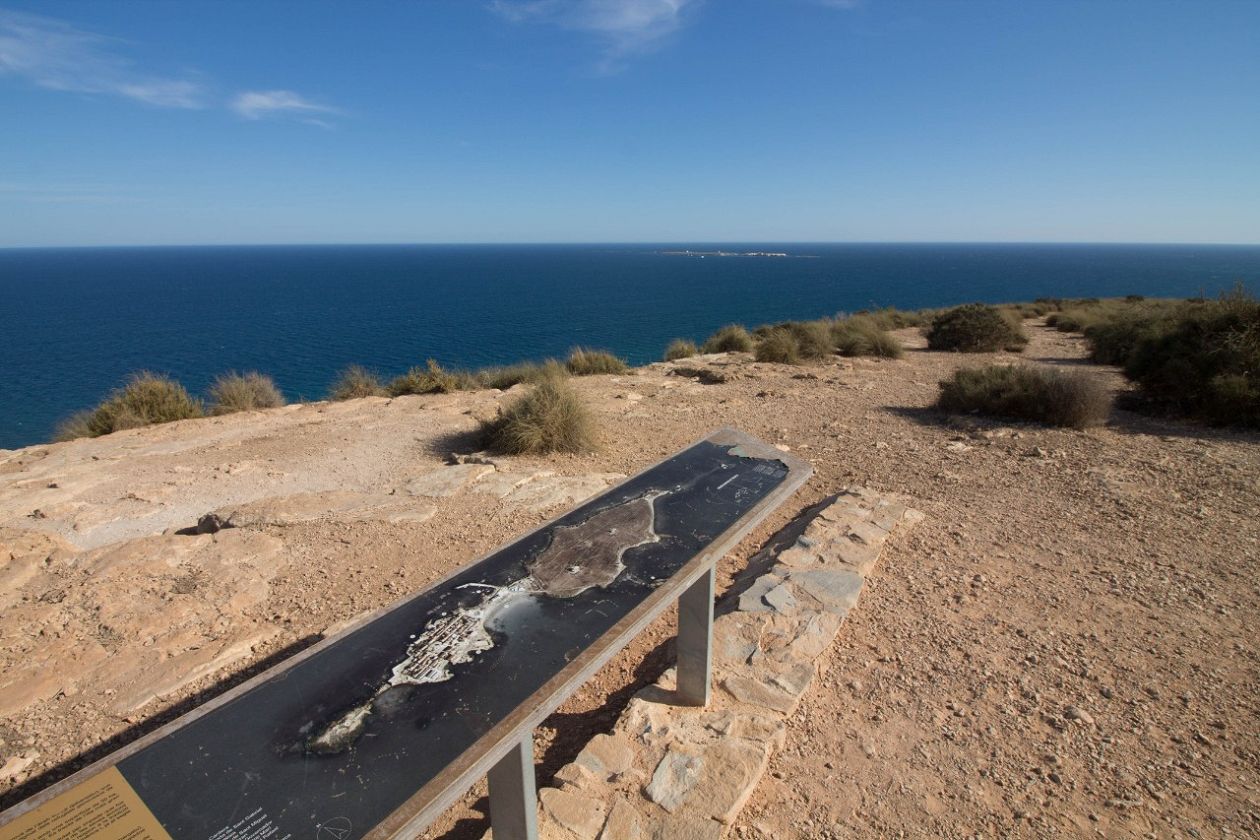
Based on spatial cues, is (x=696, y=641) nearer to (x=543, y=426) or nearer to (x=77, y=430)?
(x=543, y=426)

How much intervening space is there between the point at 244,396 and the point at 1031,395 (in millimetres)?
12038

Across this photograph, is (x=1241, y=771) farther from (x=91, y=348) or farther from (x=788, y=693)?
(x=91, y=348)

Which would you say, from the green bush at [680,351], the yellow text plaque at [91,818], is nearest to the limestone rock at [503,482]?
the yellow text plaque at [91,818]

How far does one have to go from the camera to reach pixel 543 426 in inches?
283

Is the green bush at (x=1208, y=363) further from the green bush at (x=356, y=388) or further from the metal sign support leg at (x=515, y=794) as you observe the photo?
the green bush at (x=356, y=388)

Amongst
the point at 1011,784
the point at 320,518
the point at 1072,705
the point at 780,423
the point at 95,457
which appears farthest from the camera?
the point at 780,423

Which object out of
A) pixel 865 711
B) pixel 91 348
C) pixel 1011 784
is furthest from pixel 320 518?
pixel 91 348

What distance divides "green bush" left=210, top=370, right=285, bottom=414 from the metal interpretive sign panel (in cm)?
942

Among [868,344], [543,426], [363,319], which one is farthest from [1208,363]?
[363,319]

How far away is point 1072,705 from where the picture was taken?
3.04m

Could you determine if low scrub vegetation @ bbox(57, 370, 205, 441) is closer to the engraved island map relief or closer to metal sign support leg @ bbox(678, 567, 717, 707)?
the engraved island map relief

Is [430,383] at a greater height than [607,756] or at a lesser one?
lesser

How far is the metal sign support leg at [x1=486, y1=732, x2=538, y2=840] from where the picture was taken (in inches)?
73.0

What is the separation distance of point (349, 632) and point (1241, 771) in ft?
12.5
